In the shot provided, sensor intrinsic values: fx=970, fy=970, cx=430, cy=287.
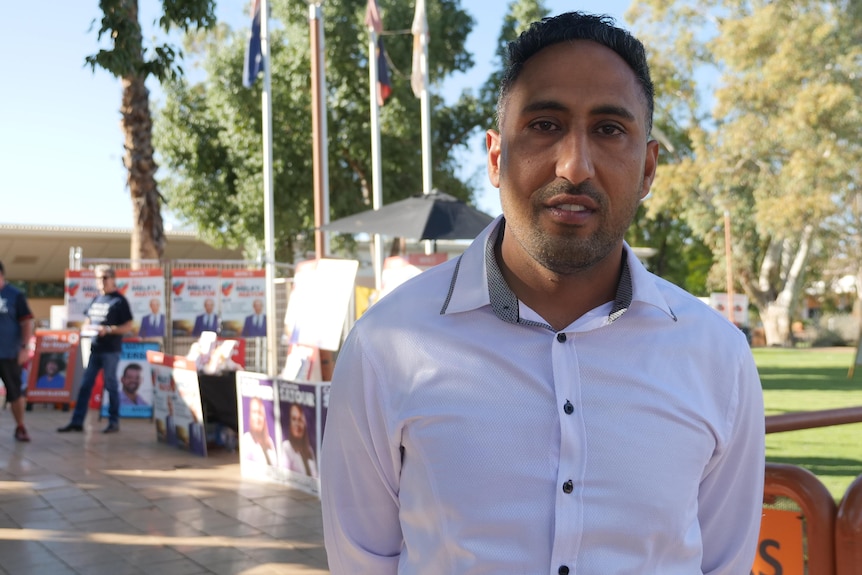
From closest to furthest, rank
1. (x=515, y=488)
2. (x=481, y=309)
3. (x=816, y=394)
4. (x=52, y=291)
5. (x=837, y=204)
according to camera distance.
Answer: (x=515, y=488)
(x=481, y=309)
(x=816, y=394)
(x=837, y=204)
(x=52, y=291)

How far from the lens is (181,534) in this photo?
656cm

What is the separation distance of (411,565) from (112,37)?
7.32m

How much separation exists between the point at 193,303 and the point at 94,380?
14.2 ft

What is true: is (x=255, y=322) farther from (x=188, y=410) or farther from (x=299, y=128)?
(x=299, y=128)

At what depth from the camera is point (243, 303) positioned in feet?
52.0

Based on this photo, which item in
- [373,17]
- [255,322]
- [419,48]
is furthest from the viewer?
[419,48]

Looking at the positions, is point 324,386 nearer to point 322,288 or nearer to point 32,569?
point 322,288

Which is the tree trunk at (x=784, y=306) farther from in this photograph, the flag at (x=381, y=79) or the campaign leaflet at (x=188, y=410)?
the campaign leaflet at (x=188, y=410)

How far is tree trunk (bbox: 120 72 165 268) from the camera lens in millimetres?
16344

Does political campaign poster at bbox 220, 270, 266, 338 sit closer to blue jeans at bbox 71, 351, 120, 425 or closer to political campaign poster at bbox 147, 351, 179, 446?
blue jeans at bbox 71, 351, 120, 425

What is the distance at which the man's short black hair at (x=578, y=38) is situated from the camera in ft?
5.66

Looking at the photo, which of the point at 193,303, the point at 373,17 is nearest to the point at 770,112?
the point at 373,17

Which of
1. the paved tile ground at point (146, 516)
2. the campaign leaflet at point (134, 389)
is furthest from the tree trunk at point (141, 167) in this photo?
the paved tile ground at point (146, 516)

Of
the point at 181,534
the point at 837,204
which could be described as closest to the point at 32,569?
the point at 181,534
